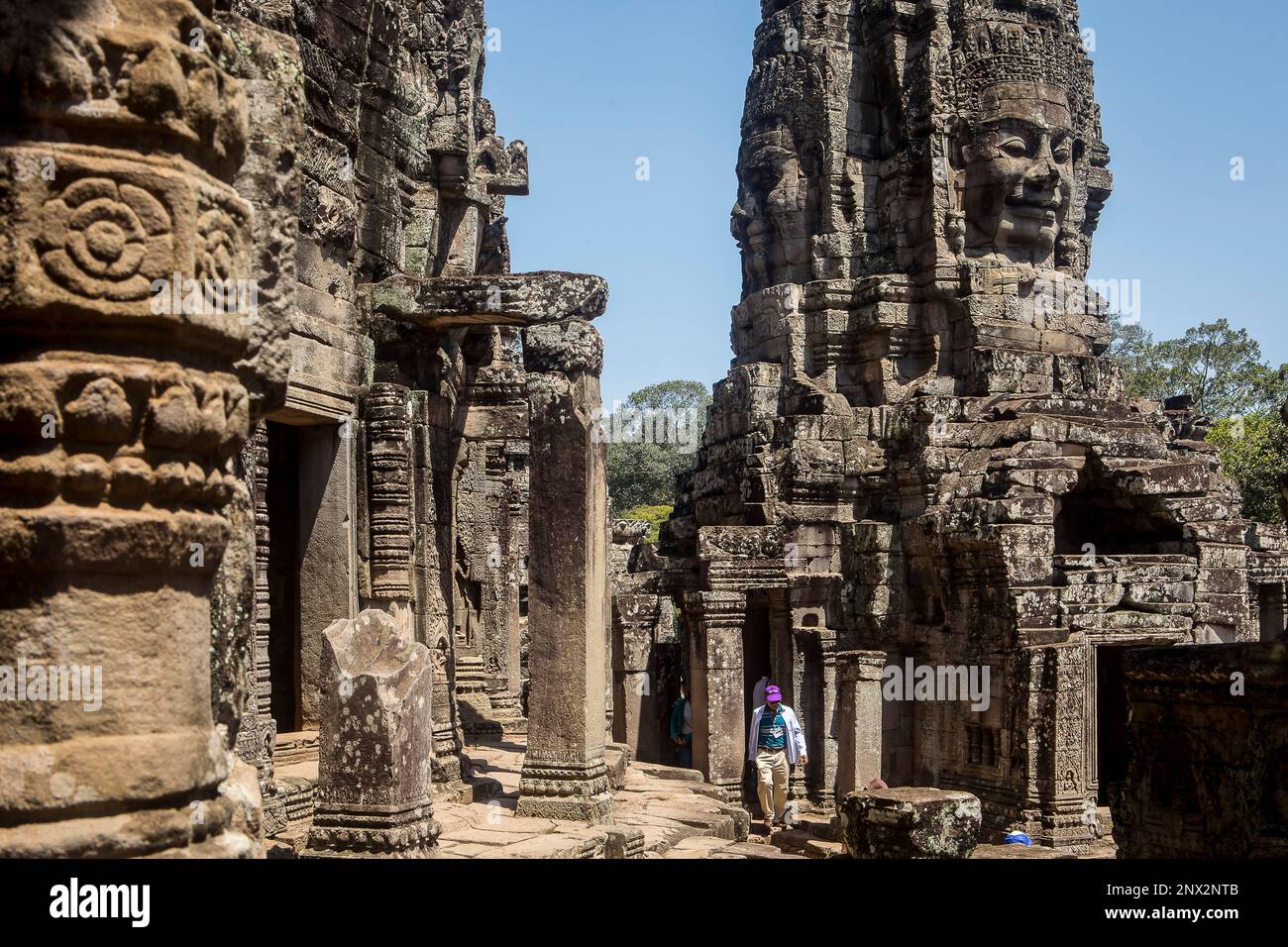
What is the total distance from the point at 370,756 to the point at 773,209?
1604 centimetres

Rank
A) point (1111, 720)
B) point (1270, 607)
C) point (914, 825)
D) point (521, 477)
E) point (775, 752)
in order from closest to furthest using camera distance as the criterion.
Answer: point (914, 825)
point (775, 752)
point (1111, 720)
point (1270, 607)
point (521, 477)

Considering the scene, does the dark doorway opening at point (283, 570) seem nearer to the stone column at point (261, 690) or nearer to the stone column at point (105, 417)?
the stone column at point (261, 690)

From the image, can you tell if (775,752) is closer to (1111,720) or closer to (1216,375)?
(1111,720)

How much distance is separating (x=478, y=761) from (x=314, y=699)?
1.99 metres

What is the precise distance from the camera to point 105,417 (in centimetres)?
260

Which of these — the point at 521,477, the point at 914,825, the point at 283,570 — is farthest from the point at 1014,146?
the point at 914,825

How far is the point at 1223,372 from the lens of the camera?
132 ft

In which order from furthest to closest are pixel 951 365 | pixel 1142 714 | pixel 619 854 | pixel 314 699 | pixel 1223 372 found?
1. pixel 1223 372
2. pixel 951 365
3. pixel 314 699
4. pixel 619 854
5. pixel 1142 714

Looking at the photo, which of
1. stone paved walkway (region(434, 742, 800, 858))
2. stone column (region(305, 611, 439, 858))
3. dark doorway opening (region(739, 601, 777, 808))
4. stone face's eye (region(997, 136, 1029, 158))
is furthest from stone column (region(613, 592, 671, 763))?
stone column (region(305, 611, 439, 858))

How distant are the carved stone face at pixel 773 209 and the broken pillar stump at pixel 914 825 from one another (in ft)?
46.0

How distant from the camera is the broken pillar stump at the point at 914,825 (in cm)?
834
